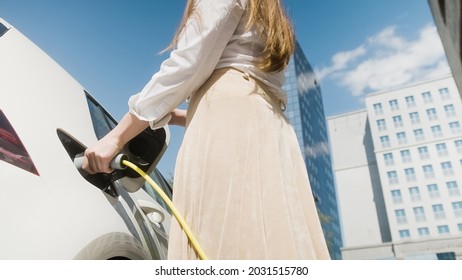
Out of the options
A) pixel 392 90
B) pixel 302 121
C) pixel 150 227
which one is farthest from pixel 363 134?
pixel 150 227

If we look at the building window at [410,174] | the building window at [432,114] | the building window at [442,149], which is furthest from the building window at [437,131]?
the building window at [410,174]

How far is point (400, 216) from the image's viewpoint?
38.1 metres

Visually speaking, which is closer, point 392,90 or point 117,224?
point 117,224

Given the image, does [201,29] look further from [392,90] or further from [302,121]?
[302,121]

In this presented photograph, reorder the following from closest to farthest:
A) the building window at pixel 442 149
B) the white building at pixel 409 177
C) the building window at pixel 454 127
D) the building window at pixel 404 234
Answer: the white building at pixel 409 177 < the building window at pixel 404 234 < the building window at pixel 454 127 < the building window at pixel 442 149

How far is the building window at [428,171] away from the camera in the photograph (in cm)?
3775

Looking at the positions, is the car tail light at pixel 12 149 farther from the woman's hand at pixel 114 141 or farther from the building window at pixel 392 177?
the building window at pixel 392 177

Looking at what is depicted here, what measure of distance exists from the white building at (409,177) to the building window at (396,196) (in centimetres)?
9

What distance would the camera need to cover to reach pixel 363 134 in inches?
1786

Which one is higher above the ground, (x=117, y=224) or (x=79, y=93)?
(x=79, y=93)

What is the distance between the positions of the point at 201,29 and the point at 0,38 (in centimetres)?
54

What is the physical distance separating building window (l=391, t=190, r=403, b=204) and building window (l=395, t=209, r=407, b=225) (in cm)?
89
